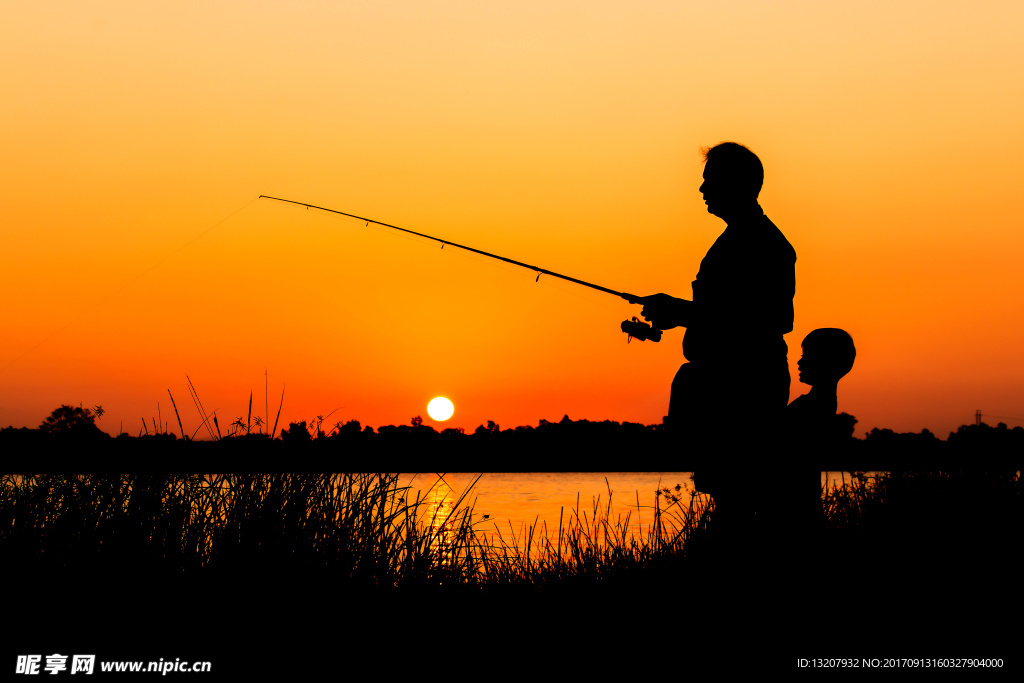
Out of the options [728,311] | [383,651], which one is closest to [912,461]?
[728,311]

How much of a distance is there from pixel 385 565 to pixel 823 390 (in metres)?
2.83

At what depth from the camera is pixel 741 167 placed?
4.48 m

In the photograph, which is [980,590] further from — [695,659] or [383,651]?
[383,651]

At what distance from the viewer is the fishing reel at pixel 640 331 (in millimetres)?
5102

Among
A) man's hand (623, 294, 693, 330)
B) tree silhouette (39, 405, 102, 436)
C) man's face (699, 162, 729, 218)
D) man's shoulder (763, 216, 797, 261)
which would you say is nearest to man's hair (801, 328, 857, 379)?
man's shoulder (763, 216, 797, 261)

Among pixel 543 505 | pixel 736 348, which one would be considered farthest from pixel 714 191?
pixel 543 505

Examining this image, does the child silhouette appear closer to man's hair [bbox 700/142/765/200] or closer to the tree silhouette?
man's hair [bbox 700/142/765/200]

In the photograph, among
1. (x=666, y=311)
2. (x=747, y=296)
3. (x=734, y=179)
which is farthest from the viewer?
(x=666, y=311)

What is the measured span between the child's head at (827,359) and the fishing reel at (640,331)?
84 centimetres

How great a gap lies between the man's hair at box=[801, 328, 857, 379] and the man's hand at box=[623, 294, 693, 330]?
30.4 inches

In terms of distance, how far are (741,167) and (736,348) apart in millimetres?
961

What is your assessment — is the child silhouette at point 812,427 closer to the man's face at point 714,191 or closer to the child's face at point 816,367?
the child's face at point 816,367

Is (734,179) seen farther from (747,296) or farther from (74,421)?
(74,421)

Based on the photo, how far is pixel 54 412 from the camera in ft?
21.3
